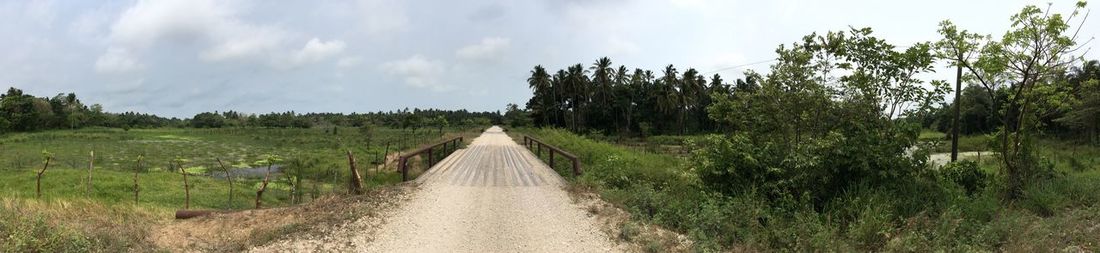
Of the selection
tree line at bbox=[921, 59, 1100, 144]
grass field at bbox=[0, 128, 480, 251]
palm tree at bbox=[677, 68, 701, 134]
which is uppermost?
palm tree at bbox=[677, 68, 701, 134]

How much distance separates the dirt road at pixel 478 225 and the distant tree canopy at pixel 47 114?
77166 millimetres

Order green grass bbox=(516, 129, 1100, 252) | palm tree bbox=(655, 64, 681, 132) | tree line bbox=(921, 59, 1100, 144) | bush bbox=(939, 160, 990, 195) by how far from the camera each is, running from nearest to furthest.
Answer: green grass bbox=(516, 129, 1100, 252) → tree line bbox=(921, 59, 1100, 144) → bush bbox=(939, 160, 990, 195) → palm tree bbox=(655, 64, 681, 132)

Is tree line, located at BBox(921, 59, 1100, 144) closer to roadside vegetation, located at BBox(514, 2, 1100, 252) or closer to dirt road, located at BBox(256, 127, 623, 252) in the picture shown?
roadside vegetation, located at BBox(514, 2, 1100, 252)

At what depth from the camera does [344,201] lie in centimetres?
780

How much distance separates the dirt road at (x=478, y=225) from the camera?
550 cm

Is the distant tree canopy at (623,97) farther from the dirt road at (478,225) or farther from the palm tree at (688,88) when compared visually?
the dirt road at (478,225)

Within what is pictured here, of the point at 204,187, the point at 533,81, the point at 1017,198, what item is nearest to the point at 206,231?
the point at 1017,198

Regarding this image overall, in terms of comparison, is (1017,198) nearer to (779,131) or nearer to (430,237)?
(779,131)

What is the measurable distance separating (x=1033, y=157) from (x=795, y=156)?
4.05m

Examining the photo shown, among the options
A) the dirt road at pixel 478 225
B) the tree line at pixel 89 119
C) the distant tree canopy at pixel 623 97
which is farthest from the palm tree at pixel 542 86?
the dirt road at pixel 478 225

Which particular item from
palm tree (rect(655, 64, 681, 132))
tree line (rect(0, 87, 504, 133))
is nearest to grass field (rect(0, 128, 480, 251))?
tree line (rect(0, 87, 504, 133))

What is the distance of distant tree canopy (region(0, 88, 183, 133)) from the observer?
64062 millimetres

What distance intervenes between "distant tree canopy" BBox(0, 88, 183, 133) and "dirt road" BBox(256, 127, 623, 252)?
3038 inches

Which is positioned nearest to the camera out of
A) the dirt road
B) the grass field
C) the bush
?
the grass field
